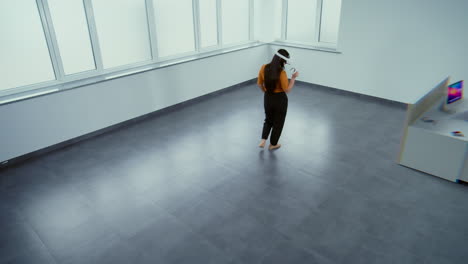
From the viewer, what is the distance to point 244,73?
7.03 m

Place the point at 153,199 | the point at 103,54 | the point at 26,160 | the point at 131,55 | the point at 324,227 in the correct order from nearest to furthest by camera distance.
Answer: the point at 324,227 → the point at 153,199 → the point at 26,160 → the point at 103,54 → the point at 131,55

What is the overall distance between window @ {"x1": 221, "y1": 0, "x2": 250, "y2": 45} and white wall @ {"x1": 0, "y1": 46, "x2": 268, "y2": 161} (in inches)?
16.9

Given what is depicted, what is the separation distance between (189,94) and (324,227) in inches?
149

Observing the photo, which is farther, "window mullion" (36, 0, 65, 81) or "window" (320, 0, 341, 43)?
"window" (320, 0, 341, 43)

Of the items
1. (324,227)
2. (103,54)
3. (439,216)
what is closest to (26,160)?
(103,54)

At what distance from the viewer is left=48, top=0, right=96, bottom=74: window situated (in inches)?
169

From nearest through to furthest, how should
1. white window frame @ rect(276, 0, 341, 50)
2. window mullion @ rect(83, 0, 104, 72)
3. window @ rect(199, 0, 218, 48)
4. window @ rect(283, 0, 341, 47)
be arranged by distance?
window mullion @ rect(83, 0, 104, 72)
window @ rect(199, 0, 218, 48)
window @ rect(283, 0, 341, 47)
white window frame @ rect(276, 0, 341, 50)

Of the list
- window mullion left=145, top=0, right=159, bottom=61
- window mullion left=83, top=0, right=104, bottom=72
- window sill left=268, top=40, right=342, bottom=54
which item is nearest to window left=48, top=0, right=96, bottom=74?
window mullion left=83, top=0, right=104, bottom=72

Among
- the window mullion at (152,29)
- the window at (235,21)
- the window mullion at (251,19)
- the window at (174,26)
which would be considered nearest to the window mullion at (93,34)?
the window mullion at (152,29)

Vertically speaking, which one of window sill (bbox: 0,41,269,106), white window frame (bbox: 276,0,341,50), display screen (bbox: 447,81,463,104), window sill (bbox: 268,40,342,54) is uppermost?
white window frame (bbox: 276,0,341,50)

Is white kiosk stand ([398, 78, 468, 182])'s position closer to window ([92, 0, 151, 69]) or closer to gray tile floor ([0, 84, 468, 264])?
gray tile floor ([0, 84, 468, 264])

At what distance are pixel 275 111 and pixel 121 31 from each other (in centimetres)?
276

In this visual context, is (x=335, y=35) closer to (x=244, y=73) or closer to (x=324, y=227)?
(x=244, y=73)

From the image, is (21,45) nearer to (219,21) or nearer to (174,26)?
(174,26)
